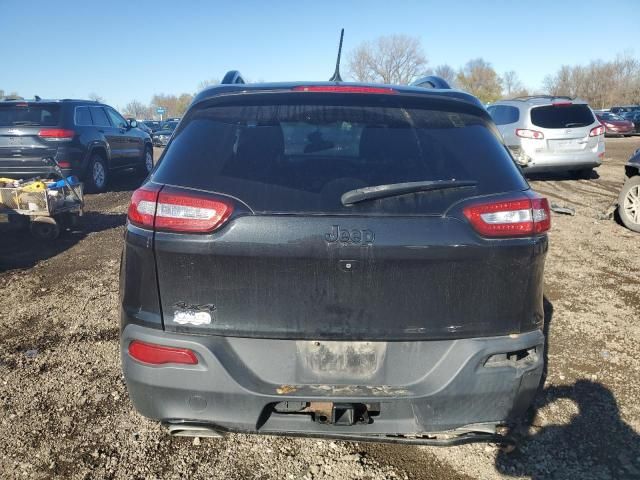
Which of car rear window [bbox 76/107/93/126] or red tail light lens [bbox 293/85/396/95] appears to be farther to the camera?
car rear window [bbox 76/107/93/126]

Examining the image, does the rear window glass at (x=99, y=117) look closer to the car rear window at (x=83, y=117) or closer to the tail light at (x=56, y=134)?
the car rear window at (x=83, y=117)

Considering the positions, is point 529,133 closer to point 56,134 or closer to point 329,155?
point 56,134

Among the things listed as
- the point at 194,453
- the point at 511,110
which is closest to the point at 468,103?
the point at 194,453

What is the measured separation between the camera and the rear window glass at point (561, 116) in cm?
1145

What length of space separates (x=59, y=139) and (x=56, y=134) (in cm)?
10

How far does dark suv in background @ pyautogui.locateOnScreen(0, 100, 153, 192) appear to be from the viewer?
9.25 meters

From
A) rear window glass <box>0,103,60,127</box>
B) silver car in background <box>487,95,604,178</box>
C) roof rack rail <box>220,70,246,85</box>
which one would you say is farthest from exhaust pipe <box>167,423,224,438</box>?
silver car in background <box>487,95,604,178</box>

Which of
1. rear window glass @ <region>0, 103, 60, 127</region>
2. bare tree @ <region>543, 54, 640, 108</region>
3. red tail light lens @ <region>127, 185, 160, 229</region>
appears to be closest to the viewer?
red tail light lens @ <region>127, 185, 160, 229</region>

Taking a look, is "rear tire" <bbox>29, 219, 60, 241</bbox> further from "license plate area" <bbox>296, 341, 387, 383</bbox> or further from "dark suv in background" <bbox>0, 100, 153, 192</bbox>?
"license plate area" <bbox>296, 341, 387, 383</bbox>

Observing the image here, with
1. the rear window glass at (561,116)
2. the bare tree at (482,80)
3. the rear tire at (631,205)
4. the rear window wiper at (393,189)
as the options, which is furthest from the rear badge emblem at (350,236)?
the bare tree at (482,80)

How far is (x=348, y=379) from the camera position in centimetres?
201

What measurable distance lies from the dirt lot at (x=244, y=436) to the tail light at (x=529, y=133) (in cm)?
689

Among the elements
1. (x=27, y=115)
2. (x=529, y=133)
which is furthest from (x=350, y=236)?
(x=529, y=133)

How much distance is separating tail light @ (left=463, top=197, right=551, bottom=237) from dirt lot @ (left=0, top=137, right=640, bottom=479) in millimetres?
1246
